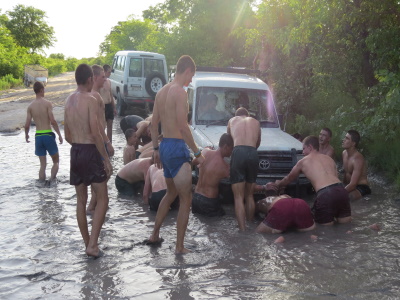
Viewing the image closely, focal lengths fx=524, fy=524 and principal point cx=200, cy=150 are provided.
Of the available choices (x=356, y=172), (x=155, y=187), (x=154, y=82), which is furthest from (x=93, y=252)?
(x=154, y=82)

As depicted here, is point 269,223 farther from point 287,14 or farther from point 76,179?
point 287,14

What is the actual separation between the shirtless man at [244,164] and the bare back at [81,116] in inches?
86.1

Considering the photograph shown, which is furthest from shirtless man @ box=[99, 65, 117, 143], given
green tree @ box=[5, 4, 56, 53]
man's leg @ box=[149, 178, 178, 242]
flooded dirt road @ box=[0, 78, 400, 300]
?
green tree @ box=[5, 4, 56, 53]

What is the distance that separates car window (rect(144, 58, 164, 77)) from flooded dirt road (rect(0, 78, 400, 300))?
1154 cm

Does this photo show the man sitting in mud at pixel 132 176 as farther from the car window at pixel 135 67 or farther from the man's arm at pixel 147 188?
the car window at pixel 135 67

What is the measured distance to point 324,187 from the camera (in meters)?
6.77

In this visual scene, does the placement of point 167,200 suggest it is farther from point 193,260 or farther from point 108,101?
point 108,101

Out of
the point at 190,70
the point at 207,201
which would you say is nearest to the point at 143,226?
the point at 207,201

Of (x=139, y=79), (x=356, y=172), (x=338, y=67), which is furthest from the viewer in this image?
(x=139, y=79)

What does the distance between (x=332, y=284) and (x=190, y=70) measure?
8.67 ft

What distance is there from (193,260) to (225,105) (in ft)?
13.1

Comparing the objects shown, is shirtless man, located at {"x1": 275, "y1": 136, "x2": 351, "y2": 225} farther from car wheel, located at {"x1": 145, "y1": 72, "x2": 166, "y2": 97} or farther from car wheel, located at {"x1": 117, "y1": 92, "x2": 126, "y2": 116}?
car wheel, located at {"x1": 117, "y1": 92, "x2": 126, "y2": 116}

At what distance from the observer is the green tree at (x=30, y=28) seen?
70250 mm

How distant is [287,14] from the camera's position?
1322cm
